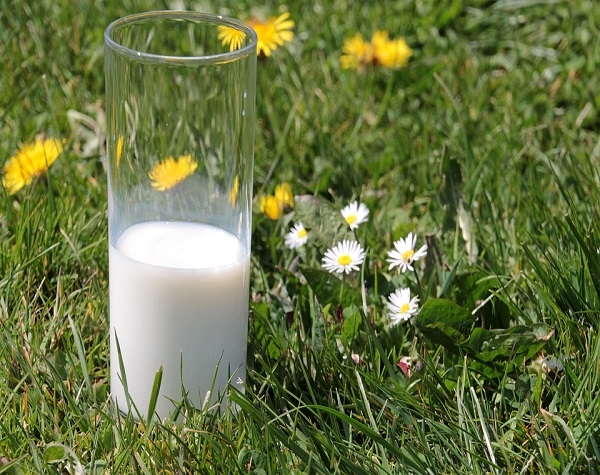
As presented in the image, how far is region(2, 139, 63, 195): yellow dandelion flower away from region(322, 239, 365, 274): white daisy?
0.71 meters

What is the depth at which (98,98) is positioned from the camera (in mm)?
2943

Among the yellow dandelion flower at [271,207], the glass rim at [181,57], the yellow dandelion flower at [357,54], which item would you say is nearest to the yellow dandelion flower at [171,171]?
the glass rim at [181,57]

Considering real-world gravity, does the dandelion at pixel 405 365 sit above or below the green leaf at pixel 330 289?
below

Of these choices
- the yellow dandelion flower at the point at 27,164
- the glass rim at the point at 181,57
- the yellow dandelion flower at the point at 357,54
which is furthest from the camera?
the yellow dandelion flower at the point at 357,54

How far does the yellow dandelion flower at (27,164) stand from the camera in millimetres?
2330

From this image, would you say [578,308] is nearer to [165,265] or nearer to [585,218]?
[585,218]

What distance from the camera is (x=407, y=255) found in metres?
2.00

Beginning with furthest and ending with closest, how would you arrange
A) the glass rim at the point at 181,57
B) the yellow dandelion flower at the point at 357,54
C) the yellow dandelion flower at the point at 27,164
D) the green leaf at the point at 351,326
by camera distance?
the yellow dandelion flower at the point at 357,54
the yellow dandelion flower at the point at 27,164
the green leaf at the point at 351,326
the glass rim at the point at 181,57

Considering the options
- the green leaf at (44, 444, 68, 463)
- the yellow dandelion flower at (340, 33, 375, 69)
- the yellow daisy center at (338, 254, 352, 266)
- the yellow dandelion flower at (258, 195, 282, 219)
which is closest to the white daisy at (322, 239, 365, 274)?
the yellow daisy center at (338, 254, 352, 266)

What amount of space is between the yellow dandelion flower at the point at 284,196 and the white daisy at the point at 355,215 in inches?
9.1

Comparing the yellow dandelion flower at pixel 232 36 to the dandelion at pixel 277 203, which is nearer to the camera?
the yellow dandelion flower at pixel 232 36

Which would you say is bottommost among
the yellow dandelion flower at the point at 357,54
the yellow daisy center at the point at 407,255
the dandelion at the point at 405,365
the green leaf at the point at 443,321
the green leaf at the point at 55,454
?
the green leaf at the point at 55,454

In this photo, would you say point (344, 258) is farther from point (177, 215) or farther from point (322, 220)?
point (177, 215)

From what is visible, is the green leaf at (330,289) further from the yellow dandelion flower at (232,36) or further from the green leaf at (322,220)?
the yellow dandelion flower at (232,36)
